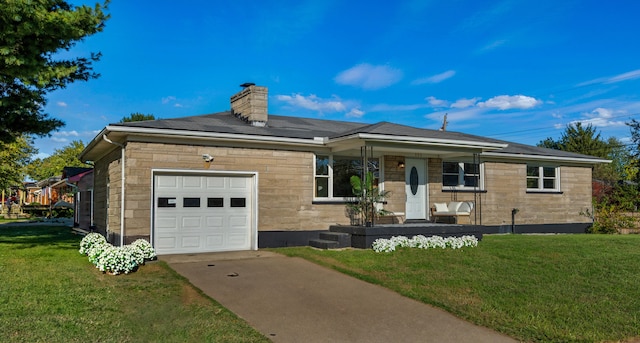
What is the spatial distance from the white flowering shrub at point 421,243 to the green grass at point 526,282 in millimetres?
331

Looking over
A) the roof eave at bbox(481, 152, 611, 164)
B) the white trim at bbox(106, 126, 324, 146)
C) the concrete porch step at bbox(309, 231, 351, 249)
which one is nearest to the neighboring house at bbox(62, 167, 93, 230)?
the white trim at bbox(106, 126, 324, 146)

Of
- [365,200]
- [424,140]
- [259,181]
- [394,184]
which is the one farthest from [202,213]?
[424,140]

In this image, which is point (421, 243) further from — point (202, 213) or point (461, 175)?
point (202, 213)

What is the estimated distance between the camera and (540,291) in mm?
7496

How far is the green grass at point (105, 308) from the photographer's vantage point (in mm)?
5242

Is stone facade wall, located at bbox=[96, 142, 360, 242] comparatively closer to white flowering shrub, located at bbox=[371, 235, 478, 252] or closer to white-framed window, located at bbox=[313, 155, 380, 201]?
white-framed window, located at bbox=[313, 155, 380, 201]

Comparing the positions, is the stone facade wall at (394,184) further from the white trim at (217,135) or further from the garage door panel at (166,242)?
the garage door panel at (166,242)

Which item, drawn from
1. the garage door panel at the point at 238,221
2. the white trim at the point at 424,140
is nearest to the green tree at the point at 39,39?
the garage door panel at the point at 238,221

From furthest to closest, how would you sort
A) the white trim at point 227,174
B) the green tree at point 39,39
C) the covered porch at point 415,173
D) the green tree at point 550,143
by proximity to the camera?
the green tree at point 550,143 < the covered porch at point 415,173 < the white trim at point 227,174 < the green tree at point 39,39

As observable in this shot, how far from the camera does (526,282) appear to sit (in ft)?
26.7

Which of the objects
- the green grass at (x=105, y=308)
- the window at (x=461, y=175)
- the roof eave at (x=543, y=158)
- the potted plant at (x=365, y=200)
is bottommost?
the green grass at (x=105, y=308)

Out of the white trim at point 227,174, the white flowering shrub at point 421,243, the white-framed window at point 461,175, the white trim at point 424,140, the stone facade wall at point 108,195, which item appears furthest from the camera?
the white-framed window at point 461,175

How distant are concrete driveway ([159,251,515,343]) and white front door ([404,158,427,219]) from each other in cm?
622

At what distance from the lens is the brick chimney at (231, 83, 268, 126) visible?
14344mm
